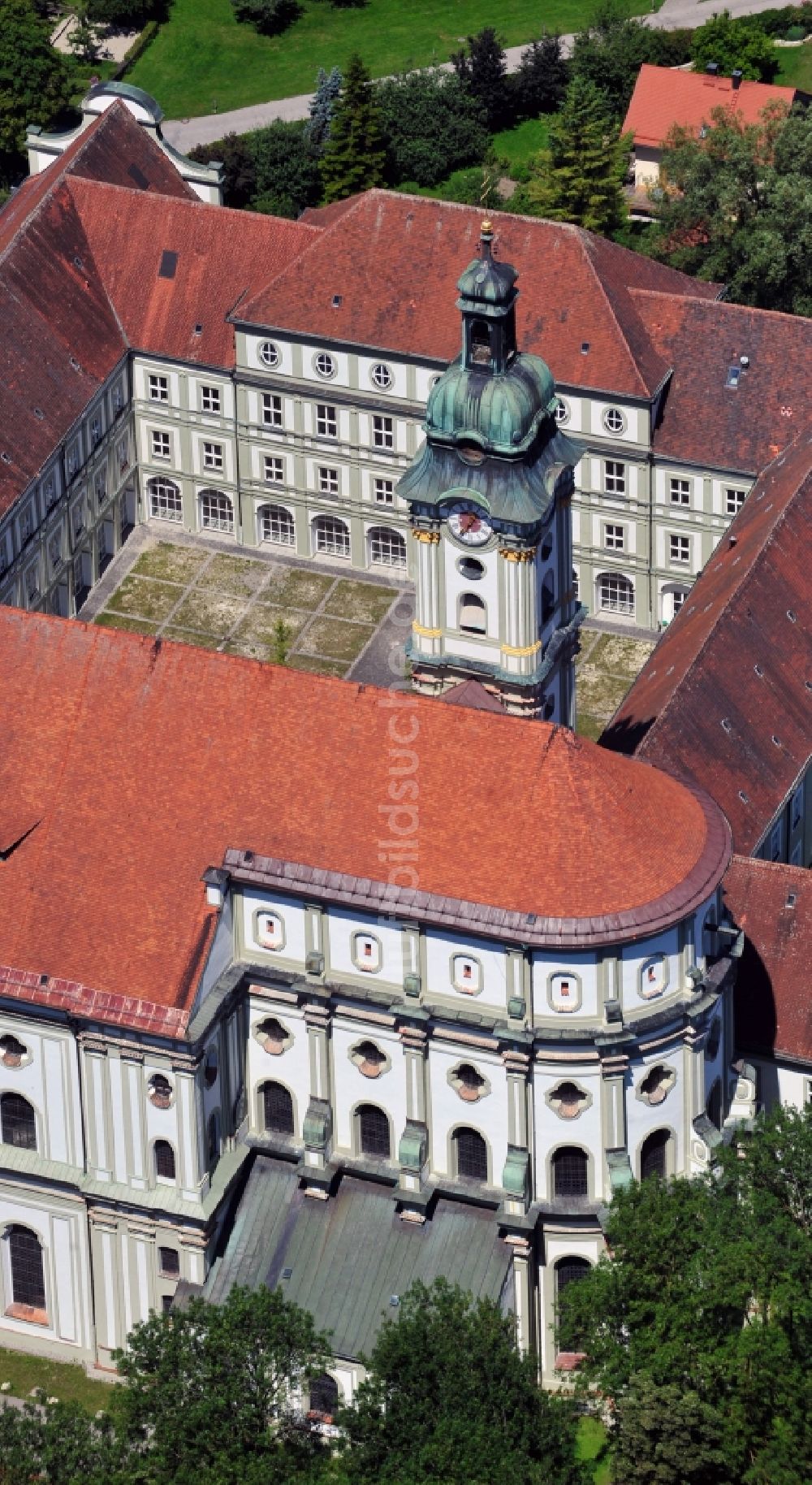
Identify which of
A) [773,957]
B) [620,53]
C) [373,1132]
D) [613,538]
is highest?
[620,53]

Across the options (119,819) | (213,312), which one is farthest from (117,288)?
(119,819)

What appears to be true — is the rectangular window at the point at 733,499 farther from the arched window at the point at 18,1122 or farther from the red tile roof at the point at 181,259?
the arched window at the point at 18,1122

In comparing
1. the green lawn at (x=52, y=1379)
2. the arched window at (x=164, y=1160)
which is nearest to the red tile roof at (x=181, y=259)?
the arched window at (x=164, y=1160)

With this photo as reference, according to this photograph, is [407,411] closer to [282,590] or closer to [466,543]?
[282,590]

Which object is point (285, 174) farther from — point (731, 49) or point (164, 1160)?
point (164, 1160)

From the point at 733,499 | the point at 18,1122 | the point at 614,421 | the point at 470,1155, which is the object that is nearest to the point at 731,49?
the point at 614,421

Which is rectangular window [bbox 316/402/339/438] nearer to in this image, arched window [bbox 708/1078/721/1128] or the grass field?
the grass field
